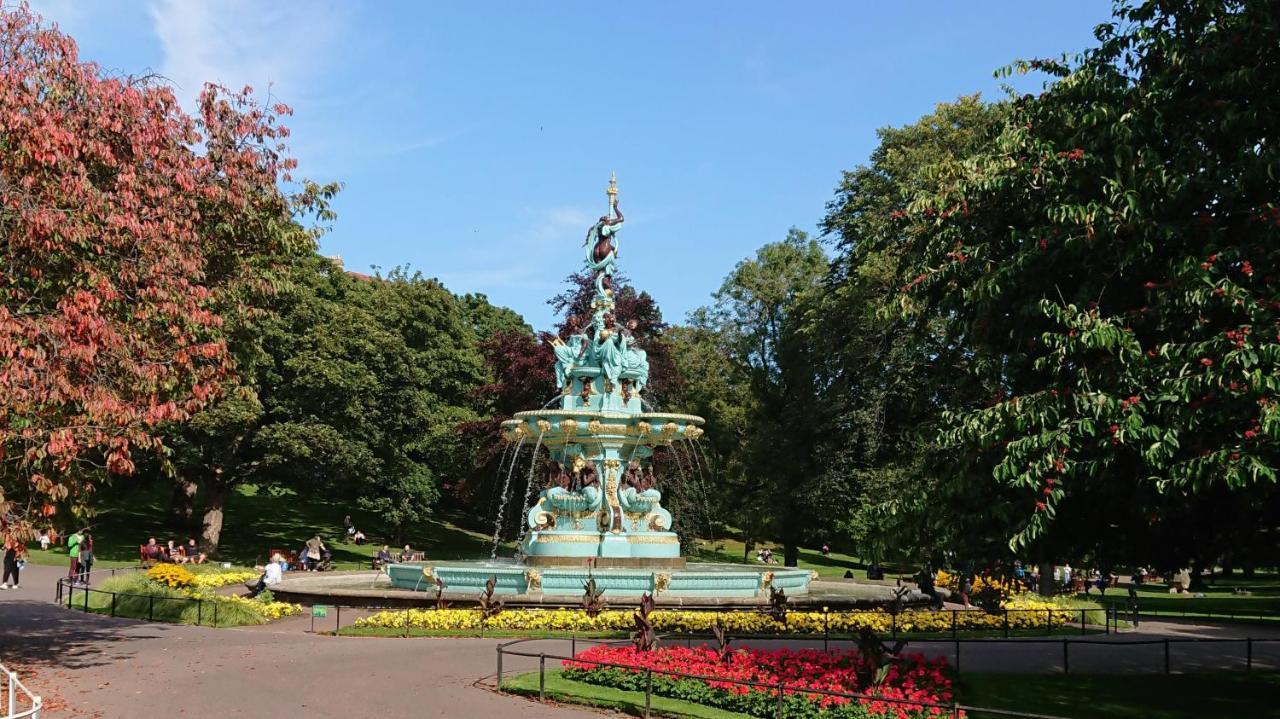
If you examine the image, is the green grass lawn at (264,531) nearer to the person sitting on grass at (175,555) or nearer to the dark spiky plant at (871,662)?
the person sitting on grass at (175,555)

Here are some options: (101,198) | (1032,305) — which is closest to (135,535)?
(101,198)

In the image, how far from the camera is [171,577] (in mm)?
24656

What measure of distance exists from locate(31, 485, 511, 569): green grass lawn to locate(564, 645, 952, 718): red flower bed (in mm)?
27767

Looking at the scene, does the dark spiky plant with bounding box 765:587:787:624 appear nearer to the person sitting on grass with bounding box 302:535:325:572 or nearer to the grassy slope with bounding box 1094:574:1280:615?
the grassy slope with bounding box 1094:574:1280:615

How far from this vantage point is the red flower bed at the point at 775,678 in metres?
12.2

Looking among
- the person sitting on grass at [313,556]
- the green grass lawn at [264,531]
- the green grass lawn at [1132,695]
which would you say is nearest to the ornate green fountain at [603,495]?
the green grass lawn at [1132,695]

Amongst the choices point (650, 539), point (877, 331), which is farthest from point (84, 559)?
point (877, 331)

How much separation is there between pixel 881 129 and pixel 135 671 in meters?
32.9

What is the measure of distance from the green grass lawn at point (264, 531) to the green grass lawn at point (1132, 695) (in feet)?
97.1

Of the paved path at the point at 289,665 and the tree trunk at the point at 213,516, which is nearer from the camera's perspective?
the paved path at the point at 289,665

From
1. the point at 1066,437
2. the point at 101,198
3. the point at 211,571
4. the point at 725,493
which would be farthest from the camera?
the point at 725,493

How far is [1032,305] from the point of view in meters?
11.6

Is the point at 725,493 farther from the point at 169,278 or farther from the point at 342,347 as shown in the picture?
the point at 169,278

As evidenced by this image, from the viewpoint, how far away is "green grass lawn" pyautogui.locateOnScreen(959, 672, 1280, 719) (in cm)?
1319
